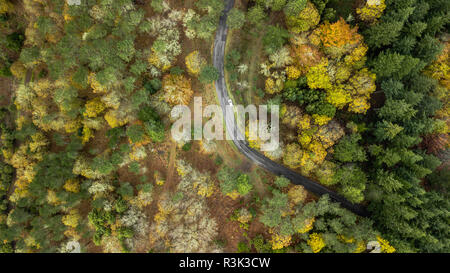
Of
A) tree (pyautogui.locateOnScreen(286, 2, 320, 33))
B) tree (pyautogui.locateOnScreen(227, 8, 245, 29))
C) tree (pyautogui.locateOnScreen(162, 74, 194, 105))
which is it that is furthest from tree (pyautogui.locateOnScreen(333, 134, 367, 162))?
tree (pyautogui.locateOnScreen(162, 74, 194, 105))

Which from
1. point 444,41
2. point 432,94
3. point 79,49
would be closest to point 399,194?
point 432,94

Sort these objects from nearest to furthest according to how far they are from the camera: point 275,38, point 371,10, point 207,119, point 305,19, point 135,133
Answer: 1. point 371,10
2. point 305,19
3. point 275,38
4. point 135,133
5. point 207,119

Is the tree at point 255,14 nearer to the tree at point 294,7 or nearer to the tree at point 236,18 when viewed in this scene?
the tree at point 236,18

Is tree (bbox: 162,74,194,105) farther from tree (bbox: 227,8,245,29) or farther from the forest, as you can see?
tree (bbox: 227,8,245,29)

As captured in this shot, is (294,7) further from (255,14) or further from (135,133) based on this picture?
(135,133)

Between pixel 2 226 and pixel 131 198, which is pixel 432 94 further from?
pixel 2 226

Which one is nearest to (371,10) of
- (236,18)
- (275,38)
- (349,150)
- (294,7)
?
(294,7)

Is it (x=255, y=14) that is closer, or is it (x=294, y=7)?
(x=294, y=7)
